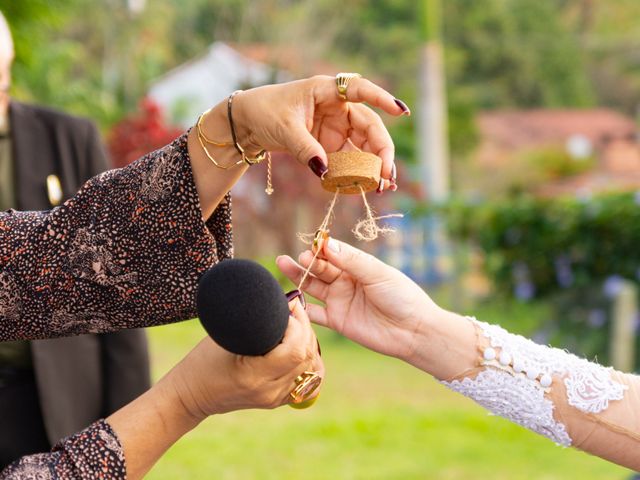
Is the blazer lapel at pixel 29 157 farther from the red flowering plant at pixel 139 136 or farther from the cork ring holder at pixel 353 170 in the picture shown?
the red flowering plant at pixel 139 136

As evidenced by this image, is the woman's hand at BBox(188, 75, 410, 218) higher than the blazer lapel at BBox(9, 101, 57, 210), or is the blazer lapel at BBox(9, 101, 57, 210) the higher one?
the woman's hand at BBox(188, 75, 410, 218)

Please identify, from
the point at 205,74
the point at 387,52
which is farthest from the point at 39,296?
the point at 387,52

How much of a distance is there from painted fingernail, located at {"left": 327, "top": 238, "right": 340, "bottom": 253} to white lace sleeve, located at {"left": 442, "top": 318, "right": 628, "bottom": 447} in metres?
0.37

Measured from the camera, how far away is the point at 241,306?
129 centimetres

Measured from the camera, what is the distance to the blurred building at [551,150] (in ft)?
74.8

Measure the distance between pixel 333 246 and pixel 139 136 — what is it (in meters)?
10.6

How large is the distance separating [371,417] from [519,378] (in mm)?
4157

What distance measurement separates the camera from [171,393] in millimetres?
1560

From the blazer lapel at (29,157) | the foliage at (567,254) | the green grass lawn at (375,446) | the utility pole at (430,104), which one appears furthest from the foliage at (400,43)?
the blazer lapel at (29,157)

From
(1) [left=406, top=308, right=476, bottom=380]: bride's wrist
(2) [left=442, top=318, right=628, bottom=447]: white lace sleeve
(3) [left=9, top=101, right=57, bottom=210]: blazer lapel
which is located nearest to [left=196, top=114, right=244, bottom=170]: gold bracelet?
(1) [left=406, top=308, right=476, bottom=380]: bride's wrist

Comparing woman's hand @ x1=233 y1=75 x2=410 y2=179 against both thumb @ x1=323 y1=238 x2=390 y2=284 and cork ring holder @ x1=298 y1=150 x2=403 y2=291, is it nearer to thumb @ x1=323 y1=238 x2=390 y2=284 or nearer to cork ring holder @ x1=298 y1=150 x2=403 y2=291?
cork ring holder @ x1=298 y1=150 x2=403 y2=291

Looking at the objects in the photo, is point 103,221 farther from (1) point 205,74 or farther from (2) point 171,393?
(1) point 205,74

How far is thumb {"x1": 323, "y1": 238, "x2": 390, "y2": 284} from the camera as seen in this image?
181 cm

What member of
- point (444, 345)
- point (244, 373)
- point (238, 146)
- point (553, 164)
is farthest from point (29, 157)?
point (553, 164)
